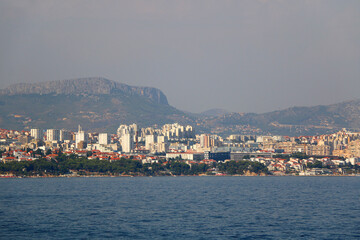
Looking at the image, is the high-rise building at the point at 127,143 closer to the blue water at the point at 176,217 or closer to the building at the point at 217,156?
the building at the point at 217,156

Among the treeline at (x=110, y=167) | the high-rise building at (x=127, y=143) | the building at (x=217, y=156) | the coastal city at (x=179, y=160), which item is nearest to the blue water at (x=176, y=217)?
the treeline at (x=110, y=167)

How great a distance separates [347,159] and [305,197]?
106573 mm

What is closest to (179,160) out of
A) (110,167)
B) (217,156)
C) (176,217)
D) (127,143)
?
(217,156)

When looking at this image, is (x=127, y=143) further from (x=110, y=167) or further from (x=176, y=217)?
(x=176, y=217)

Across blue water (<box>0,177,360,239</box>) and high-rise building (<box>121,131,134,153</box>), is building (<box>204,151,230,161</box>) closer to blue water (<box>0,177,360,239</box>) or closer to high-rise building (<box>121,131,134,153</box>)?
high-rise building (<box>121,131,134,153</box>)

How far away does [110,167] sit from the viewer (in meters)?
117

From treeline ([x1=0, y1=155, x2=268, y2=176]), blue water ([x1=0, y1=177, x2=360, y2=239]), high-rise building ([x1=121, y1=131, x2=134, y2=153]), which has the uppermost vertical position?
high-rise building ([x1=121, y1=131, x2=134, y2=153])

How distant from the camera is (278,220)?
1574 inches

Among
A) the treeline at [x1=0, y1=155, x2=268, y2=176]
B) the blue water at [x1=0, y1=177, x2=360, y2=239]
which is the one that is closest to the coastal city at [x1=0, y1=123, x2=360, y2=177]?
the treeline at [x1=0, y1=155, x2=268, y2=176]

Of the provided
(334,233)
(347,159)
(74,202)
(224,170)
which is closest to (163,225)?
(334,233)

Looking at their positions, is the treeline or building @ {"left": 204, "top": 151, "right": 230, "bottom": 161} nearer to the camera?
the treeline

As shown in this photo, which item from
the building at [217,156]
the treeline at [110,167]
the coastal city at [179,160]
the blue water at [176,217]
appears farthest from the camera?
the building at [217,156]

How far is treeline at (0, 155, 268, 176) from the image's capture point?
10844 cm

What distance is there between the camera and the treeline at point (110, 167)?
108m
